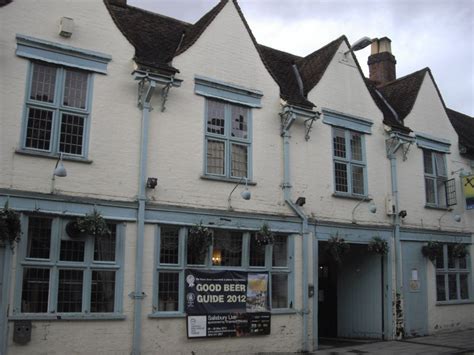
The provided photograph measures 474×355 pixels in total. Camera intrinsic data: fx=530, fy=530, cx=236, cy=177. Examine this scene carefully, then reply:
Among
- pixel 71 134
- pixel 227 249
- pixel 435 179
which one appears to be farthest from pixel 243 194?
pixel 435 179

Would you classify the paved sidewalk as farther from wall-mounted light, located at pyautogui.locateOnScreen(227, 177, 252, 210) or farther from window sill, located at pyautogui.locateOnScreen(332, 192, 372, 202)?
wall-mounted light, located at pyautogui.locateOnScreen(227, 177, 252, 210)

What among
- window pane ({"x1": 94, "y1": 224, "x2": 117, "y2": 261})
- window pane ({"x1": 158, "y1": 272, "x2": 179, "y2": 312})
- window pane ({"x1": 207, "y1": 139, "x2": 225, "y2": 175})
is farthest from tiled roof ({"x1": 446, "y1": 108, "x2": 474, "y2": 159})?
window pane ({"x1": 94, "y1": 224, "x2": 117, "y2": 261})

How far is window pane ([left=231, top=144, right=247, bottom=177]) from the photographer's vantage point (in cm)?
1323

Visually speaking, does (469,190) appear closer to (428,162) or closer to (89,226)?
(428,162)

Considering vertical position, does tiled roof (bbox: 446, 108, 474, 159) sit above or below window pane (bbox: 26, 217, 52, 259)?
above

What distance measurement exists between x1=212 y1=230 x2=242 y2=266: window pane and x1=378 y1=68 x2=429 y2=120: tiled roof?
304 inches

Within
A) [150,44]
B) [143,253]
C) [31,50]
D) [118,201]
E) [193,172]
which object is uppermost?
[150,44]

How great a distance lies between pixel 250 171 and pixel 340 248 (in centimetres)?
336

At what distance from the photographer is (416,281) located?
Answer: 1616 centimetres

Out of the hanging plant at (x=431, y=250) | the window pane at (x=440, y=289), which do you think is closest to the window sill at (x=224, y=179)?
the hanging plant at (x=431, y=250)

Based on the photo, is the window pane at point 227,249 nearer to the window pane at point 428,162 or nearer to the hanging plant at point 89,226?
the hanging plant at point 89,226

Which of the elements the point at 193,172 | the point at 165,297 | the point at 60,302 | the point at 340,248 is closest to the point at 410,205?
the point at 340,248

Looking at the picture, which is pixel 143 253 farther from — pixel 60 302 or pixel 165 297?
pixel 60 302

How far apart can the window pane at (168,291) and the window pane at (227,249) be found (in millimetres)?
1107
